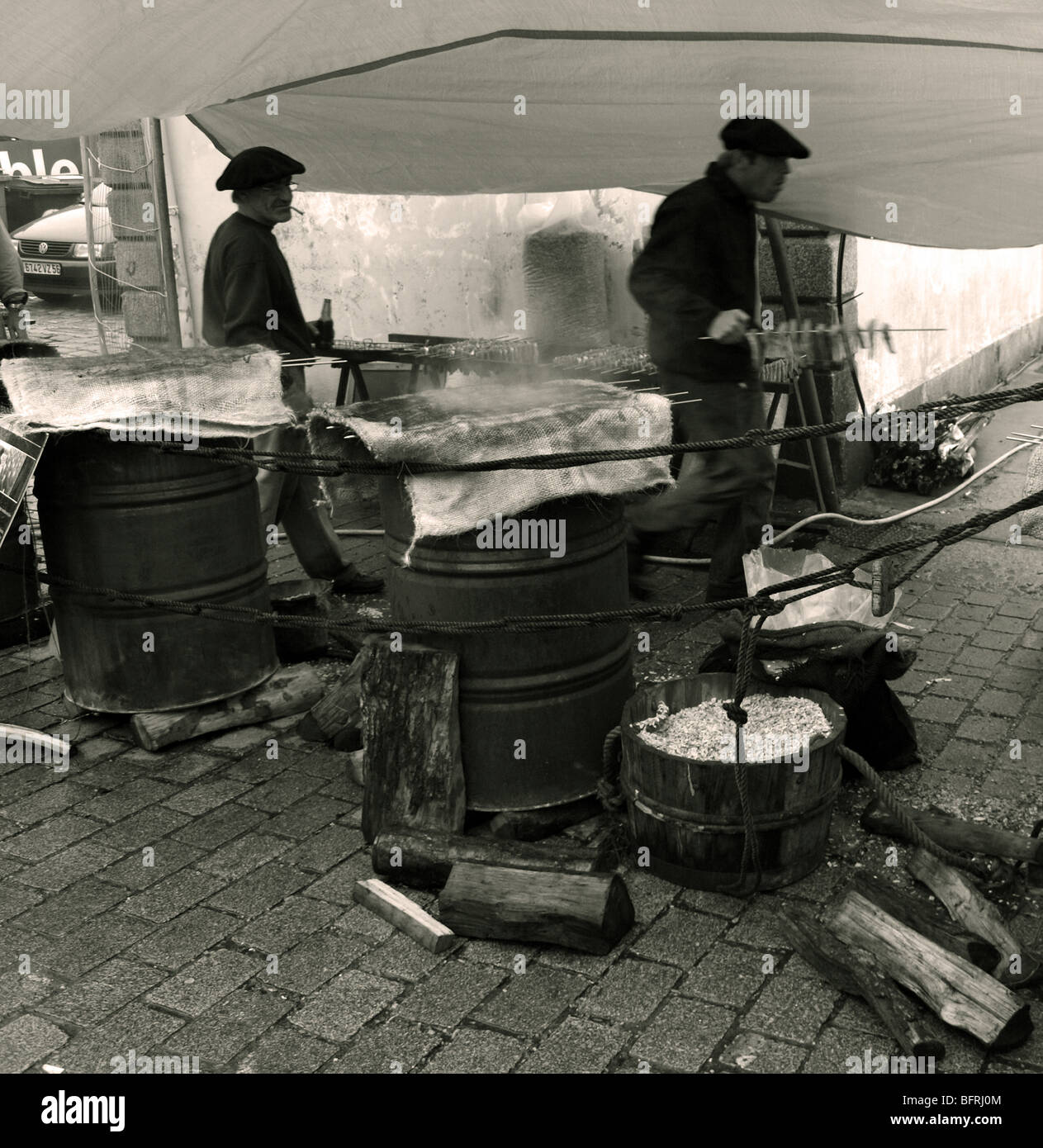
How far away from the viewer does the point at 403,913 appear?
3.35 metres

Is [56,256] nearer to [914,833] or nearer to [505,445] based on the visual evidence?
[505,445]

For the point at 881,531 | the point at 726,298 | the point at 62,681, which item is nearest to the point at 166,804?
the point at 62,681

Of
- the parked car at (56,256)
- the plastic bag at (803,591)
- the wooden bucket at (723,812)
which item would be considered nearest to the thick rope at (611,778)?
the wooden bucket at (723,812)

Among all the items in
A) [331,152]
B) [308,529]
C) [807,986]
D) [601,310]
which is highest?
[331,152]

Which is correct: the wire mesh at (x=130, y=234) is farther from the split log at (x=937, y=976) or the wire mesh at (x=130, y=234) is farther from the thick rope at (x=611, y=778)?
the split log at (x=937, y=976)

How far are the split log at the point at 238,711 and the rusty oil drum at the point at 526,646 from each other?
3.60 ft

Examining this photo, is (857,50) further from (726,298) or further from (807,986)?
(807,986)

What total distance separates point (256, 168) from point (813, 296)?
3.42m

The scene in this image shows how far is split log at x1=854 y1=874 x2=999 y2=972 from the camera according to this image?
9.88 feet

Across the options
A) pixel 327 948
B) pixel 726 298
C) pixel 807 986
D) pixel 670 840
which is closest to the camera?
pixel 807 986

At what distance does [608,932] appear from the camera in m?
3.20

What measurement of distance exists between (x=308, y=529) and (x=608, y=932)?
11.1 feet

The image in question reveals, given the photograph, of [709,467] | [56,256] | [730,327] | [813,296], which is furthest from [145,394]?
[56,256]

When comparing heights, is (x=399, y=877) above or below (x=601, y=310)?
below
